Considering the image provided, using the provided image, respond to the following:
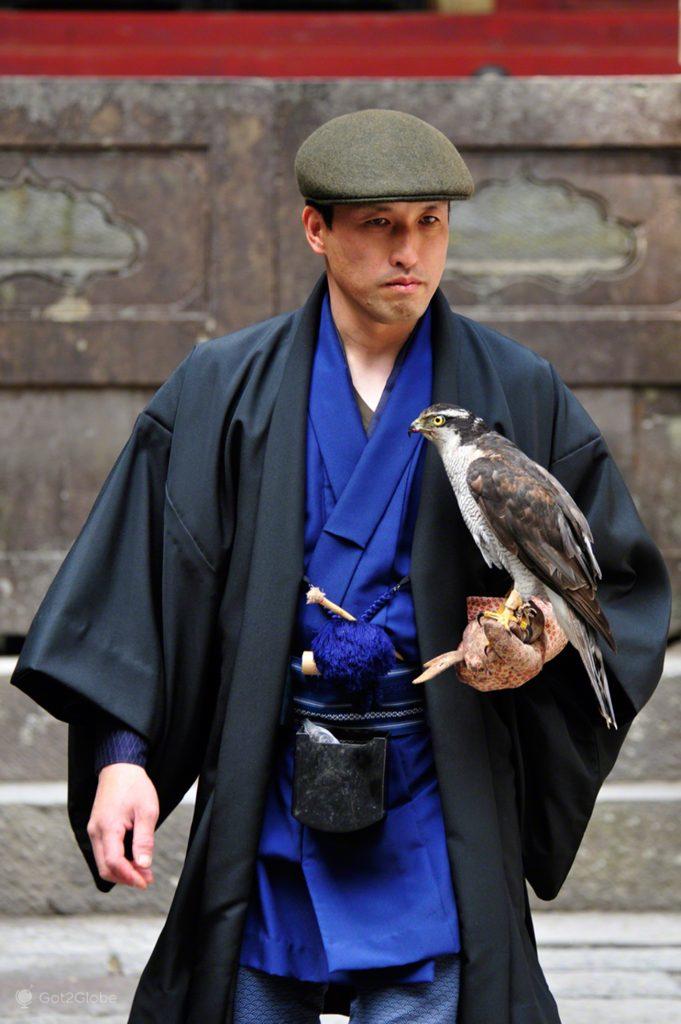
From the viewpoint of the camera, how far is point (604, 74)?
6.15 meters

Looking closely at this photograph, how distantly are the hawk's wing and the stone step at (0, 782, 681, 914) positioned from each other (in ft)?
8.11

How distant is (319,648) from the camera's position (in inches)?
98.0

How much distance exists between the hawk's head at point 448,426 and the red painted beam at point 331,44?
151 inches

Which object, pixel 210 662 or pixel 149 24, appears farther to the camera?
pixel 149 24

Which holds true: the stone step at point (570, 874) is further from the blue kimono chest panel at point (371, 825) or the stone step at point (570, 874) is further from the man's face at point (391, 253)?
the man's face at point (391, 253)

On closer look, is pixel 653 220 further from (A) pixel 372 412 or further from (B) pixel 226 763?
(B) pixel 226 763

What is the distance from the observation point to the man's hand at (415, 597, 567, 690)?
7.79 ft

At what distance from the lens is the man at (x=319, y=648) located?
251cm

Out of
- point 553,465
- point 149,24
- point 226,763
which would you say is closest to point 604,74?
point 149,24

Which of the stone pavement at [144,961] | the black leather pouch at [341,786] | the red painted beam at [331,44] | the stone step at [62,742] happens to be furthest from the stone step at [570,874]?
the red painted beam at [331,44]

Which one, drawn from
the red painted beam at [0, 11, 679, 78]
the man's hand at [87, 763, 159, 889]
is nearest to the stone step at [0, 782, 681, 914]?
the man's hand at [87, 763, 159, 889]

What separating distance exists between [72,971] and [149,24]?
352 centimetres

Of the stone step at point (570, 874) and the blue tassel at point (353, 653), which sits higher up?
the blue tassel at point (353, 653)

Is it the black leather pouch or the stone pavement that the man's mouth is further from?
the stone pavement
